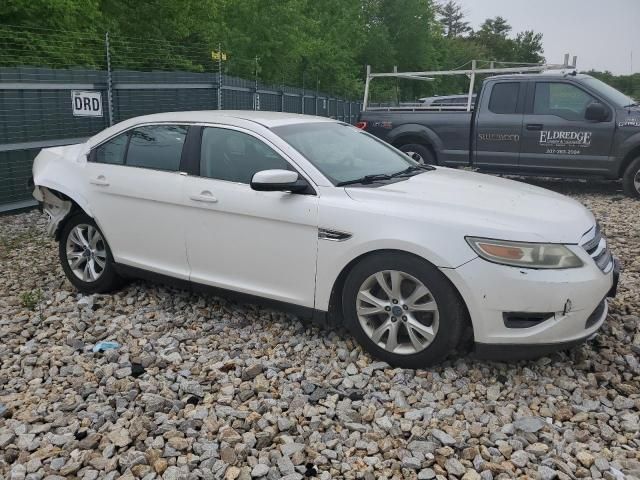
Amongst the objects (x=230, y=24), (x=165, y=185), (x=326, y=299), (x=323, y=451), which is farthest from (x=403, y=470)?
(x=230, y=24)

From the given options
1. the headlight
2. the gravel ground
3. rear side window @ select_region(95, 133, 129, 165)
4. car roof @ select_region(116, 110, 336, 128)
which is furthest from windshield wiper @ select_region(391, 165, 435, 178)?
rear side window @ select_region(95, 133, 129, 165)

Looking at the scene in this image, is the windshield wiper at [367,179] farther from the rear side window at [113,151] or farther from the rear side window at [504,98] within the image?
the rear side window at [504,98]

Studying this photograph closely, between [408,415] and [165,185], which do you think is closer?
[408,415]

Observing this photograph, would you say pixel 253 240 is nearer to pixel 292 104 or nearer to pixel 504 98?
pixel 504 98

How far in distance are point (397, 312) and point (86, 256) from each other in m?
2.87

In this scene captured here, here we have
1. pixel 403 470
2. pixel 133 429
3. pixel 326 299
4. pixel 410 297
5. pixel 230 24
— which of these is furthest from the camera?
pixel 230 24

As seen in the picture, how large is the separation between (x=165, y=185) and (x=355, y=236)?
161cm

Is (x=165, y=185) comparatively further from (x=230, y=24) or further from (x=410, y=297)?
(x=230, y=24)

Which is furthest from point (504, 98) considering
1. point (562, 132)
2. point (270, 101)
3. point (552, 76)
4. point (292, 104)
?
point (292, 104)

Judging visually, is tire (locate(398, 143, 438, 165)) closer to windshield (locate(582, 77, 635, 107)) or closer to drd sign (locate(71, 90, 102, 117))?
windshield (locate(582, 77, 635, 107))

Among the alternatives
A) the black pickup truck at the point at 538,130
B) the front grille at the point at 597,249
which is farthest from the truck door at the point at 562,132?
the front grille at the point at 597,249

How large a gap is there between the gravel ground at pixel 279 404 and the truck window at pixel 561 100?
5.23 meters

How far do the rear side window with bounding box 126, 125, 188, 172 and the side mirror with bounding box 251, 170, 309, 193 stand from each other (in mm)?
965

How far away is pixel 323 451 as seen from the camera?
2.96 m
